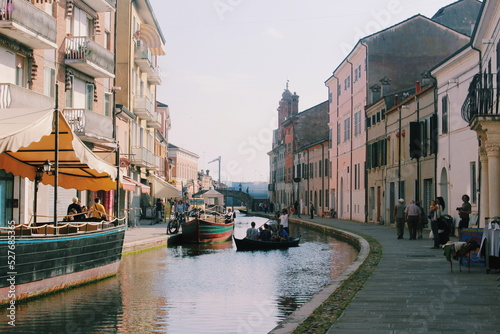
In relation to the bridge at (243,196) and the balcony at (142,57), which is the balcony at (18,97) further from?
the bridge at (243,196)

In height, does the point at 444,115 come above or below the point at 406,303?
above

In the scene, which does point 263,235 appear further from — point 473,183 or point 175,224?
point 473,183

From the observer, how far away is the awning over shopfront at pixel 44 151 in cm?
1237

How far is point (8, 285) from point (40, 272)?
1.17 metres

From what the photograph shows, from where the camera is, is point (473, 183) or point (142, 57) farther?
point (142, 57)

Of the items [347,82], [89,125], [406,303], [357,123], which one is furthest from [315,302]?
[347,82]

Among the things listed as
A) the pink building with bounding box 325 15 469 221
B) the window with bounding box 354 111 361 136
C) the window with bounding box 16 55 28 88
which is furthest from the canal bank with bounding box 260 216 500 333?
the window with bounding box 354 111 361 136

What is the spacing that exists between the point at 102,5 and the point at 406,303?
23969 mm

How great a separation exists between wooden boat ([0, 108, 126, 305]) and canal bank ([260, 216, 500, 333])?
5.49m

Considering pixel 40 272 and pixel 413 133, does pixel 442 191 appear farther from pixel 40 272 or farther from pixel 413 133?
pixel 40 272

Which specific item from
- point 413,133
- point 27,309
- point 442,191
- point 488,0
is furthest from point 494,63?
point 27,309

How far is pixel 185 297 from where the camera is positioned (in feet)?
47.2

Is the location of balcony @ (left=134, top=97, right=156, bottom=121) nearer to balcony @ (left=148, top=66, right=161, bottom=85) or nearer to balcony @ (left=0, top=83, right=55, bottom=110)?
balcony @ (left=148, top=66, right=161, bottom=85)

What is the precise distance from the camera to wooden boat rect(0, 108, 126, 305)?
1228cm
